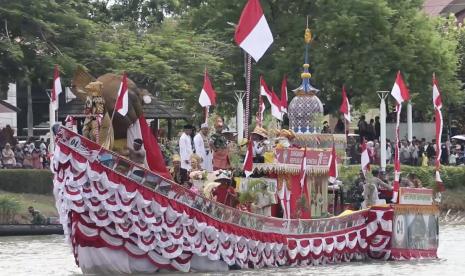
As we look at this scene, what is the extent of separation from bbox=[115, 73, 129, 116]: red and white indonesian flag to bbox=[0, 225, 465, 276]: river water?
3.28 m

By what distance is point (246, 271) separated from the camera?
21812mm

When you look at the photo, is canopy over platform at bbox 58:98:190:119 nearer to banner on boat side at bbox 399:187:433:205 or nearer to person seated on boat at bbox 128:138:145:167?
banner on boat side at bbox 399:187:433:205

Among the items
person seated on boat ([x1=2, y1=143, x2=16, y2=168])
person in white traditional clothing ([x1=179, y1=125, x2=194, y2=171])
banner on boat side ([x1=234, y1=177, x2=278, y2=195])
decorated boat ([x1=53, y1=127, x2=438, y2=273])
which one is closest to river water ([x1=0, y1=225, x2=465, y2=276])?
decorated boat ([x1=53, y1=127, x2=438, y2=273])

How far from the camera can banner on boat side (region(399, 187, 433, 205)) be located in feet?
81.1

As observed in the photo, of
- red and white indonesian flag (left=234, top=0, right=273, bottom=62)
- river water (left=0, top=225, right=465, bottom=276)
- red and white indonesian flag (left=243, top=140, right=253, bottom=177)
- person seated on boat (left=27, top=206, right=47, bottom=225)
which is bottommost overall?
river water (left=0, top=225, right=465, bottom=276)

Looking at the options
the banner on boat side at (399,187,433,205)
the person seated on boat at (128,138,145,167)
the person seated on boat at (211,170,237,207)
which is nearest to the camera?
the person seated on boat at (128,138,145,167)

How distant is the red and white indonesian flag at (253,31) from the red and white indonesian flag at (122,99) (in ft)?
11.8

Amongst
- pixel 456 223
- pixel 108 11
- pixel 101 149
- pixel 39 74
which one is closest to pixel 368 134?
pixel 456 223

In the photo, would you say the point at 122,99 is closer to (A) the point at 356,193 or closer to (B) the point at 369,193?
(B) the point at 369,193

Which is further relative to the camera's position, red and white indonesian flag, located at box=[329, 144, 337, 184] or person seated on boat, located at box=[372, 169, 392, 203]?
person seated on boat, located at box=[372, 169, 392, 203]

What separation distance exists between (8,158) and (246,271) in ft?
53.1

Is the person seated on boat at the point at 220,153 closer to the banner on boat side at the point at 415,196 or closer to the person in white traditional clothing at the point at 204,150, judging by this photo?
the person in white traditional clothing at the point at 204,150

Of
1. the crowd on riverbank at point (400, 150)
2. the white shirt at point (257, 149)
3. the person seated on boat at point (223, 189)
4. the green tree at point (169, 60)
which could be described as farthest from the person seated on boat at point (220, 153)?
the green tree at point (169, 60)

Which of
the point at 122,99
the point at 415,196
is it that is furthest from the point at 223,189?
the point at 415,196
